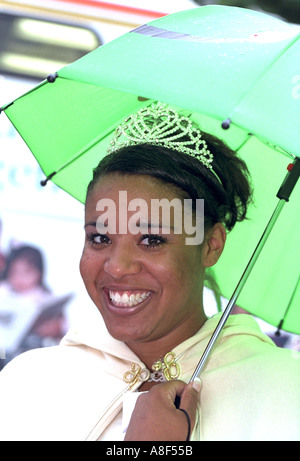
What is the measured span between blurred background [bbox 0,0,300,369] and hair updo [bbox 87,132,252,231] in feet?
8.46

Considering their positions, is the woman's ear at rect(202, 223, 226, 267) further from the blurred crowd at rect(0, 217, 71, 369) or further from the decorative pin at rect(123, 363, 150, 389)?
the blurred crowd at rect(0, 217, 71, 369)

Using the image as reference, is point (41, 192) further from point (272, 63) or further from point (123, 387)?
point (272, 63)

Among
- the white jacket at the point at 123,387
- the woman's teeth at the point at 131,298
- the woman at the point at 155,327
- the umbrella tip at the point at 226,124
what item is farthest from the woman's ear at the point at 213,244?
the umbrella tip at the point at 226,124

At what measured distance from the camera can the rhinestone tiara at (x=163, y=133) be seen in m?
3.03

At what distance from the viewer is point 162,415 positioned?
2.54m

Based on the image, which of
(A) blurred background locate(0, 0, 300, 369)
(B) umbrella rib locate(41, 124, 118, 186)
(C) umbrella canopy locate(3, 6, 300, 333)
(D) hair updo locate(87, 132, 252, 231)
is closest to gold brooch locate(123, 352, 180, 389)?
(D) hair updo locate(87, 132, 252, 231)

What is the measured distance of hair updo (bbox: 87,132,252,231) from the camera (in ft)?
9.68

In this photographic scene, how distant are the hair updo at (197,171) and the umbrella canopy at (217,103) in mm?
136

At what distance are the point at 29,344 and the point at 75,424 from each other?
151 inches

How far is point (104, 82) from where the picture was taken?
2498 millimetres

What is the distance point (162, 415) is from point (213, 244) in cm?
81

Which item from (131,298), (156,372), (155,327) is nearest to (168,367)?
(156,372)

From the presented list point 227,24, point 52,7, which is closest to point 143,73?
point 227,24
